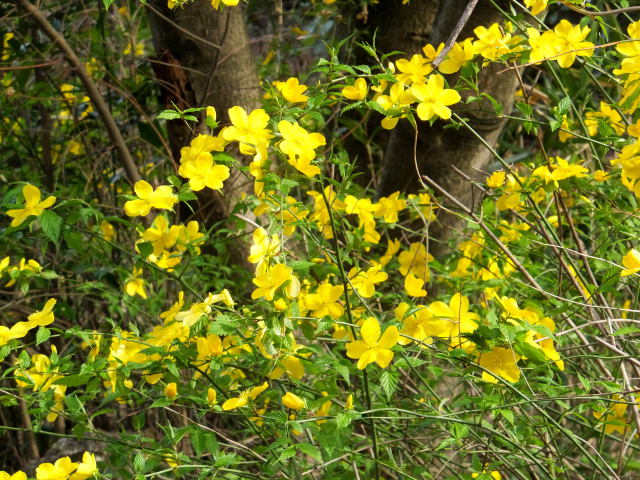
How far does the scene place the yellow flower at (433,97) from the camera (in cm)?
110

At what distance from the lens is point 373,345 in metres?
0.99

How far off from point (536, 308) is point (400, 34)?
4.09 feet

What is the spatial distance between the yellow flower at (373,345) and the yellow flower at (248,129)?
1.00 ft

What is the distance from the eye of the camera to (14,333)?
122 cm

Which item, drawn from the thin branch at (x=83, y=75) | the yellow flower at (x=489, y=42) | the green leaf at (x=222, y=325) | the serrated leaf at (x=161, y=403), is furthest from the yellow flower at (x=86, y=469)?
the thin branch at (x=83, y=75)

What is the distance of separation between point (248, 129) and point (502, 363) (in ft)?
1.60

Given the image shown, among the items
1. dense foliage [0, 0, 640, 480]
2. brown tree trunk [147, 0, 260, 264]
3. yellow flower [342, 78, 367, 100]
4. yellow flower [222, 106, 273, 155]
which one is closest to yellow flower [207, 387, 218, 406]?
dense foliage [0, 0, 640, 480]

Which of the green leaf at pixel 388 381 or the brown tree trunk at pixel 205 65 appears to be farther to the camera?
the brown tree trunk at pixel 205 65

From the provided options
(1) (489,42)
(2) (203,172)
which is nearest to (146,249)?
(2) (203,172)

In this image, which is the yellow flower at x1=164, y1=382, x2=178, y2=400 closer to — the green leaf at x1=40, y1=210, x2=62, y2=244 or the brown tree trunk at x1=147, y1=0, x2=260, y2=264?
the green leaf at x1=40, y1=210, x2=62, y2=244

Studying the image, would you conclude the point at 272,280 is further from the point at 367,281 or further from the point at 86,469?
the point at 86,469

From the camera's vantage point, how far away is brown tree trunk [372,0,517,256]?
1730 millimetres

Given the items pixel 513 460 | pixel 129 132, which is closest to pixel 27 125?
pixel 129 132

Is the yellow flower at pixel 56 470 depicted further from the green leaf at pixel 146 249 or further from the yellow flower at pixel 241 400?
the green leaf at pixel 146 249
